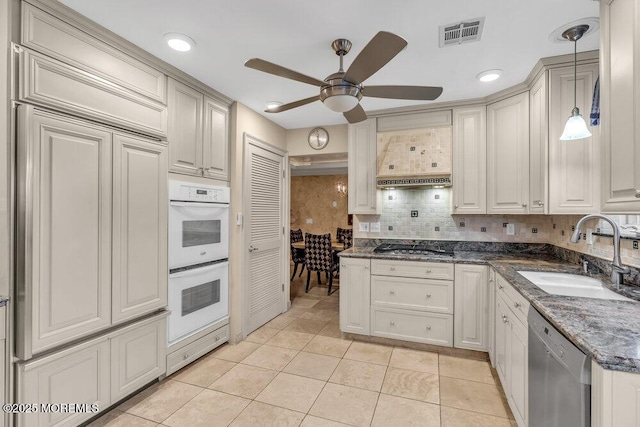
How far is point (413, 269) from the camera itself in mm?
2842

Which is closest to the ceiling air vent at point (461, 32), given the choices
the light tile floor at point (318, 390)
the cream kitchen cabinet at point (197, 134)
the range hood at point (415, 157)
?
the range hood at point (415, 157)

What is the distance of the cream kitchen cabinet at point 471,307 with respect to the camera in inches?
104

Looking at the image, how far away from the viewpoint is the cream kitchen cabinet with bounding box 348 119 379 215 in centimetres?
333

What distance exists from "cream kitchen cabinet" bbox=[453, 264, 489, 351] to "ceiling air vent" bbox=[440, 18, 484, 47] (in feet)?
5.88

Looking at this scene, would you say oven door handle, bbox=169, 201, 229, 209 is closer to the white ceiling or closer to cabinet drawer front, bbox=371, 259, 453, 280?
the white ceiling

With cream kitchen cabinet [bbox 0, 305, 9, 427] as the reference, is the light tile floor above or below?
below

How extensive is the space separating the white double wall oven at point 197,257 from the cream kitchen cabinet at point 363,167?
138cm

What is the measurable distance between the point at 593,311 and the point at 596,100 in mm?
1282

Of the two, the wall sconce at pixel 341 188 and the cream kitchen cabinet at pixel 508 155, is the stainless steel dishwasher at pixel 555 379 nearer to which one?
the cream kitchen cabinet at pixel 508 155

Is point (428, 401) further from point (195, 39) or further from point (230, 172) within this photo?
point (195, 39)

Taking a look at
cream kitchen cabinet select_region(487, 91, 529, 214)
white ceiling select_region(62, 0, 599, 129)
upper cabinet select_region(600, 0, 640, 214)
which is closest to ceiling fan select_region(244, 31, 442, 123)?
white ceiling select_region(62, 0, 599, 129)

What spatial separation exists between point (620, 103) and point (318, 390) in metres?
2.38

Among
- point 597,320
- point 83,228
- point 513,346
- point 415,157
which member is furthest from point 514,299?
point 83,228

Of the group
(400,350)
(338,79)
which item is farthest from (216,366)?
(338,79)
